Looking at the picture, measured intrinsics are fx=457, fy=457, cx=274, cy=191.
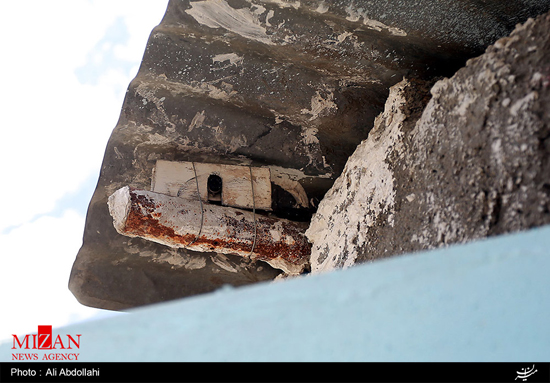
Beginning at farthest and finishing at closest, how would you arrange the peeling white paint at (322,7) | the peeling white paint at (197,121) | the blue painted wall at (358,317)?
the peeling white paint at (197,121)
the peeling white paint at (322,7)
the blue painted wall at (358,317)

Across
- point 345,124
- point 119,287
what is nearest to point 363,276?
point 345,124

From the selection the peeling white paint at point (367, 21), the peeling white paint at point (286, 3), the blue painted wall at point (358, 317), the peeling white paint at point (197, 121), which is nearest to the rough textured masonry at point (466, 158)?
the peeling white paint at point (367, 21)

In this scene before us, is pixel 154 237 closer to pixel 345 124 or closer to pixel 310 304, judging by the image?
pixel 345 124

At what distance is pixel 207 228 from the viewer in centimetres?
176

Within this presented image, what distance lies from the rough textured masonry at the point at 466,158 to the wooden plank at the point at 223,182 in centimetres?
55

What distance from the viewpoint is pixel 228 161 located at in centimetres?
194

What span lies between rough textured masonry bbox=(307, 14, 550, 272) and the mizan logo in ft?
2.45

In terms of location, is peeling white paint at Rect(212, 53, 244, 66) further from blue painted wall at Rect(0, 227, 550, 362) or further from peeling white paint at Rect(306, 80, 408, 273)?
blue painted wall at Rect(0, 227, 550, 362)

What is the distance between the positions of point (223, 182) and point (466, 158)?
1.11 meters

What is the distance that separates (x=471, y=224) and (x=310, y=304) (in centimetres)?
57

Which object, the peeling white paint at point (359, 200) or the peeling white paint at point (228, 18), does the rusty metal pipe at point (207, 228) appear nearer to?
the peeling white paint at point (359, 200)

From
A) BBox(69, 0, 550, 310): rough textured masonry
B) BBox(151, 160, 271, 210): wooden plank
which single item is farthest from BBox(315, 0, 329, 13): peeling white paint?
BBox(151, 160, 271, 210): wooden plank

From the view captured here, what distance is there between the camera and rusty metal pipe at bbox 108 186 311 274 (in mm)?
1644

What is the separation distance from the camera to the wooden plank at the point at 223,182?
185 centimetres
